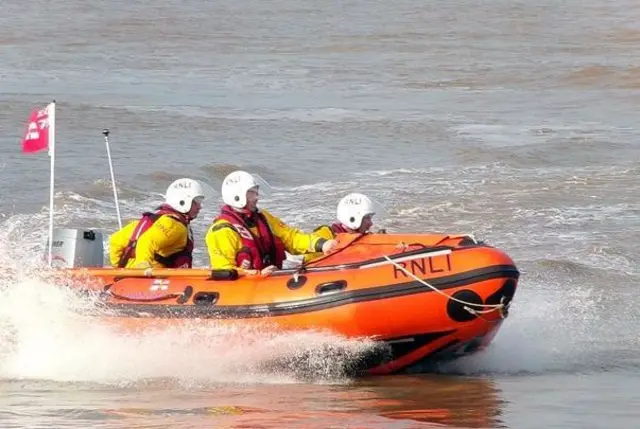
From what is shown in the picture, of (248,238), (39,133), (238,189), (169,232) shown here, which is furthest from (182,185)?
(39,133)

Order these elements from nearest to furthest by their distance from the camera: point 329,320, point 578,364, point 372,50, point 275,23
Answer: point 329,320 < point 578,364 < point 372,50 < point 275,23

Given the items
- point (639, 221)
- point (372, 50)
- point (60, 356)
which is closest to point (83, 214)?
point (639, 221)

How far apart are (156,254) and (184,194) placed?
42cm

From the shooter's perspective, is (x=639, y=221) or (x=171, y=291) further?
(x=639, y=221)

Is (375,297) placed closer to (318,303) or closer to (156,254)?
(318,303)

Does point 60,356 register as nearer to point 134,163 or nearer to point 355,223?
point 355,223

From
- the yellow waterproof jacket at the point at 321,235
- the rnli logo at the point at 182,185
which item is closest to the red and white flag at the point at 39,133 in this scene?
the rnli logo at the point at 182,185

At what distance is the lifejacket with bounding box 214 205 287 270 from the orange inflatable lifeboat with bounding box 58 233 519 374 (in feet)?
1.00

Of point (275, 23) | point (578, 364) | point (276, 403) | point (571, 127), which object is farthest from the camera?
point (275, 23)

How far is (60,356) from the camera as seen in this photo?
9695 mm

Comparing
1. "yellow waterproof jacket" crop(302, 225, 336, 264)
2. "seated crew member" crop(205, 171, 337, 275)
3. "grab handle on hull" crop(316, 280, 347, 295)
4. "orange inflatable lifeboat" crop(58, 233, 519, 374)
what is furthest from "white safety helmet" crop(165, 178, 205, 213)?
"grab handle on hull" crop(316, 280, 347, 295)

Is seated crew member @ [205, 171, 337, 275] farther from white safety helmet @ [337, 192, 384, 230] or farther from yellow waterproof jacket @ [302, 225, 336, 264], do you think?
white safety helmet @ [337, 192, 384, 230]

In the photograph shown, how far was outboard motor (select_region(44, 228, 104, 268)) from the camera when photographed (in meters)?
10.6

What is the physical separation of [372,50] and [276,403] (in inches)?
1022
